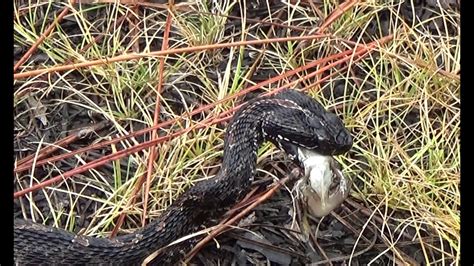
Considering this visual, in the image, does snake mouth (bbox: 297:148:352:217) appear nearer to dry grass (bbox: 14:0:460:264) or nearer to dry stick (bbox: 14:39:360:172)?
dry grass (bbox: 14:0:460:264)

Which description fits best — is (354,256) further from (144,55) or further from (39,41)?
(39,41)

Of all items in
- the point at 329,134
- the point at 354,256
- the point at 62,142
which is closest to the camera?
the point at 329,134

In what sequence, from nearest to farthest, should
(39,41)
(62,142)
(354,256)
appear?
(354,256) < (62,142) < (39,41)

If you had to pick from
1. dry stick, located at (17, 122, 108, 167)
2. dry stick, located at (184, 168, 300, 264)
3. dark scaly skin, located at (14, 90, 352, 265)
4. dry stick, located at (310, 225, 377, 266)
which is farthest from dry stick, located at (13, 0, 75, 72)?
dry stick, located at (310, 225, 377, 266)

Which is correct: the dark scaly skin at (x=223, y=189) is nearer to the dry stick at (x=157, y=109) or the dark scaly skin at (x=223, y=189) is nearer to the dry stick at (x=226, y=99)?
the dry stick at (x=157, y=109)

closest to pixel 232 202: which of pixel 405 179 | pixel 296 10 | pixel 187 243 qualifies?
pixel 187 243

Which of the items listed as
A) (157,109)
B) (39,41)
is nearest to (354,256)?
(157,109)
